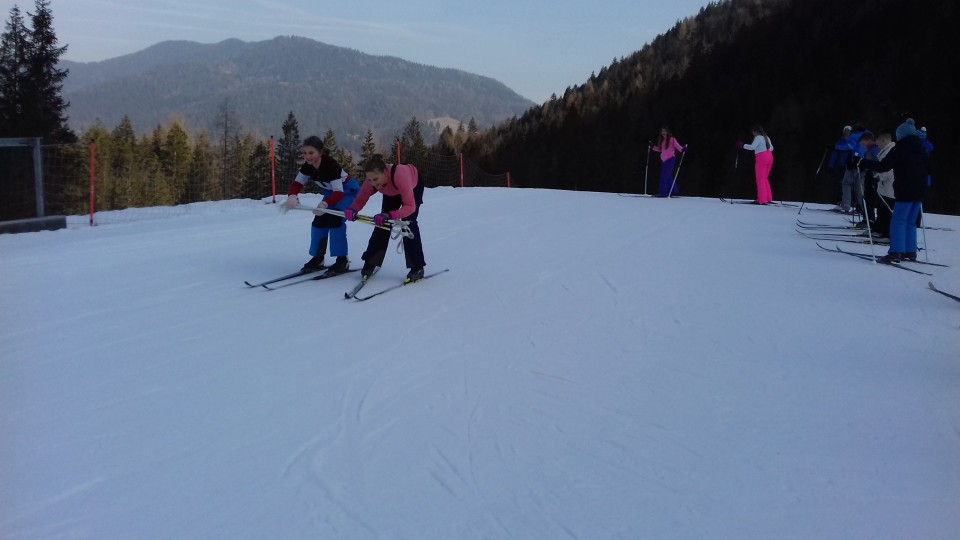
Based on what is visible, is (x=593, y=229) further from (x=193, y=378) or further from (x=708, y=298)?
(x=193, y=378)

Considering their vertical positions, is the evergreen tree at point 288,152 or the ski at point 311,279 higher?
the evergreen tree at point 288,152

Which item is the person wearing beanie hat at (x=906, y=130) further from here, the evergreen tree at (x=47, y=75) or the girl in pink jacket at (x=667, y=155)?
the evergreen tree at (x=47, y=75)

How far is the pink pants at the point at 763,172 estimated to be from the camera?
15.7m

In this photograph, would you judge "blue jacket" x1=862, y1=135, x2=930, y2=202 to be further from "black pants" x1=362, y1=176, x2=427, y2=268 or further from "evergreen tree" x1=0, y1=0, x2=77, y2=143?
"evergreen tree" x1=0, y1=0, x2=77, y2=143

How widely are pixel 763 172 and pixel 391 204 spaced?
35.0ft

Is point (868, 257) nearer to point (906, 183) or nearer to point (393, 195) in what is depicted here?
point (906, 183)

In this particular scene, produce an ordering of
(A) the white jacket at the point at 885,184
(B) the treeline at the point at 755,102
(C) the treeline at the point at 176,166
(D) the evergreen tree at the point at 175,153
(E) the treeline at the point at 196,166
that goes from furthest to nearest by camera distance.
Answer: (D) the evergreen tree at the point at 175,153 → (C) the treeline at the point at 176,166 → (B) the treeline at the point at 755,102 → (E) the treeline at the point at 196,166 → (A) the white jacket at the point at 885,184

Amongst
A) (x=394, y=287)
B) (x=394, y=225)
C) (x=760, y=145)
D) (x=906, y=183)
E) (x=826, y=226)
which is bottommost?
(x=394, y=287)

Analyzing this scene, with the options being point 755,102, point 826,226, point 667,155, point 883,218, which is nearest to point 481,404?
point 883,218

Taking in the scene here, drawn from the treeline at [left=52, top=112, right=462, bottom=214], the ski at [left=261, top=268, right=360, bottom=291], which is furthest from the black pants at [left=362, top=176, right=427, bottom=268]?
the treeline at [left=52, top=112, right=462, bottom=214]

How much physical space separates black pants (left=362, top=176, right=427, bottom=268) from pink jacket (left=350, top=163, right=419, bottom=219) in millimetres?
196

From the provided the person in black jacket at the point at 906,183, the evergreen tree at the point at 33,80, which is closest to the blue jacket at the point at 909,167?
the person in black jacket at the point at 906,183

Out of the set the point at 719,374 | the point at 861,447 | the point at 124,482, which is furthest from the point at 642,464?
the point at 124,482

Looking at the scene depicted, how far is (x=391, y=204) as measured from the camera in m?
7.97
